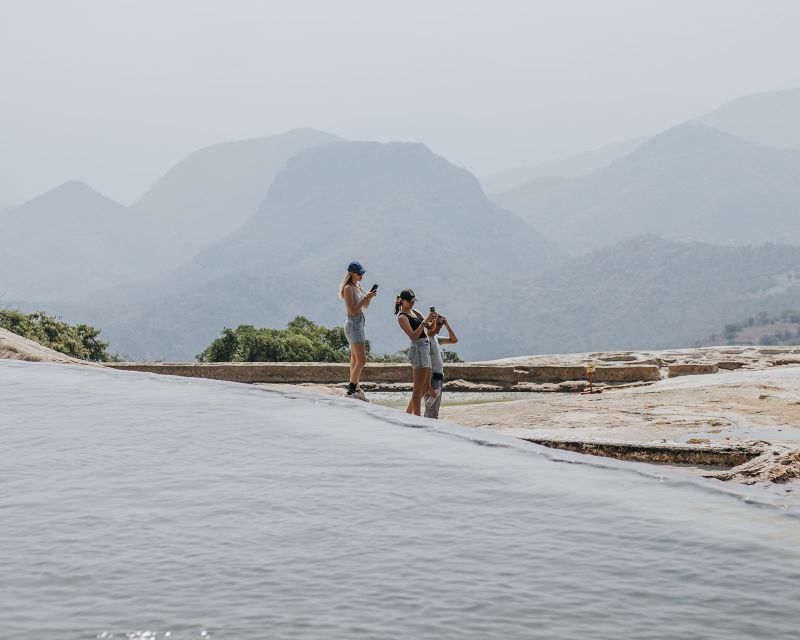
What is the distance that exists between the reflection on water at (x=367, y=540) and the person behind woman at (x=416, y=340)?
271 centimetres

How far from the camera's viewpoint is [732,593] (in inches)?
135

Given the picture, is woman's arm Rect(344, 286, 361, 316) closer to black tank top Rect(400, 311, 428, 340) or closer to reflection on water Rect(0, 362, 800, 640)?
black tank top Rect(400, 311, 428, 340)

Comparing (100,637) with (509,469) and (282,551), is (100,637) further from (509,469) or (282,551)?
(509,469)

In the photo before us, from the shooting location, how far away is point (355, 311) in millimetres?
9500

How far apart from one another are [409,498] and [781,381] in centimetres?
821

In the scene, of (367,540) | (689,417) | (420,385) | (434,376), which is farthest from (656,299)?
(367,540)

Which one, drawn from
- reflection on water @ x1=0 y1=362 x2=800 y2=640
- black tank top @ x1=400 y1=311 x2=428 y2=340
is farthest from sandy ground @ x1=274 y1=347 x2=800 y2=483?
reflection on water @ x1=0 y1=362 x2=800 y2=640

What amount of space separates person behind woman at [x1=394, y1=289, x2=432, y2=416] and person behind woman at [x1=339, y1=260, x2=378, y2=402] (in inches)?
15.8

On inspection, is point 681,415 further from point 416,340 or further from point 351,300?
point 351,300

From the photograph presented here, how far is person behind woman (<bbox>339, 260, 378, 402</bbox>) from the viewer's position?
9430 millimetres

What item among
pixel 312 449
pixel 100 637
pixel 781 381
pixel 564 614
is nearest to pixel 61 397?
pixel 312 449

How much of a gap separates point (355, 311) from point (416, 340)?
78 centimetres

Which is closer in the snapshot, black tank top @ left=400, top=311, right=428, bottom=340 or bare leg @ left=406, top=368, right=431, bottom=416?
black tank top @ left=400, top=311, right=428, bottom=340

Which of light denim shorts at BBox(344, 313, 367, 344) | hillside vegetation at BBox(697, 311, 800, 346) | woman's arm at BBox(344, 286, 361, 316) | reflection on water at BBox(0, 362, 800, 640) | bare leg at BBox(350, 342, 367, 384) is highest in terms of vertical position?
hillside vegetation at BBox(697, 311, 800, 346)
